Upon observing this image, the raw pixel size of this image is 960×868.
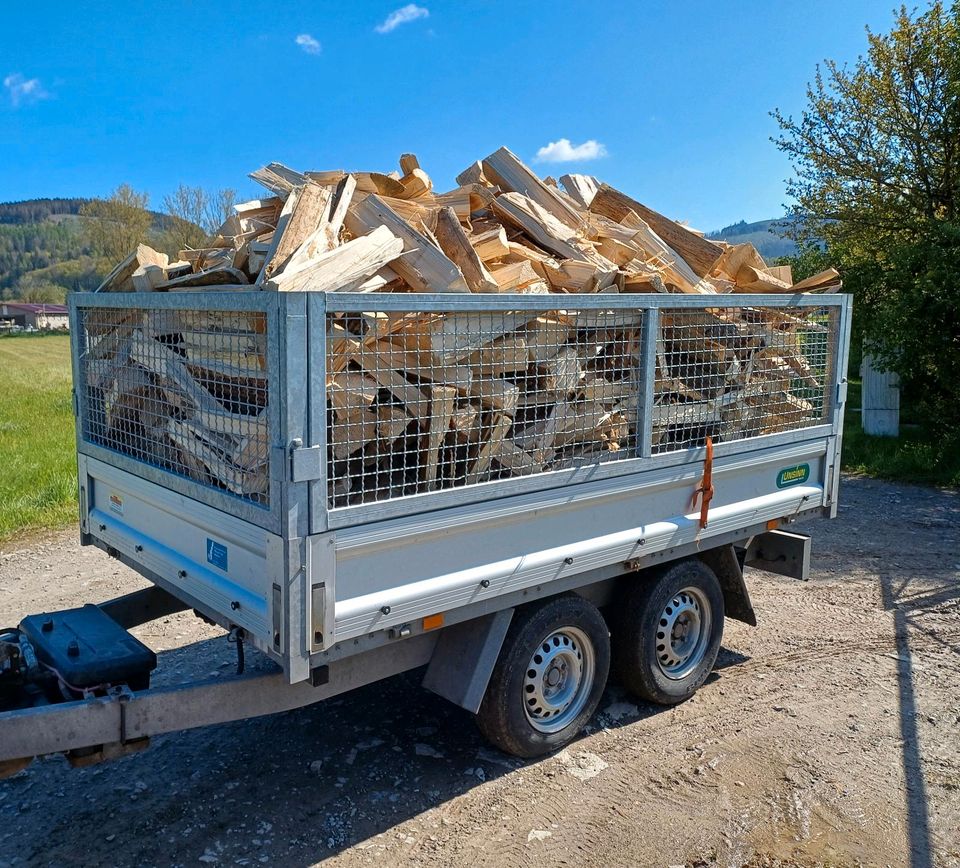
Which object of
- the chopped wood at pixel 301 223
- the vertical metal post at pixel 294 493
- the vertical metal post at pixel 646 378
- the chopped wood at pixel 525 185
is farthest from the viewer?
the chopped wood at pixel 525 185

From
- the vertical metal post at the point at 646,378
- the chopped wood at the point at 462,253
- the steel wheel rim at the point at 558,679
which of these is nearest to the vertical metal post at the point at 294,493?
the chopped wood at the point at 462,253

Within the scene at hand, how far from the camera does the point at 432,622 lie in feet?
11.1

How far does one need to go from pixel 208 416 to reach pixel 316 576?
32.3 inches

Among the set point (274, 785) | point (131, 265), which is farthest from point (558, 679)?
point (131, 265)

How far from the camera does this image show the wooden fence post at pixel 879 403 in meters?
13.2

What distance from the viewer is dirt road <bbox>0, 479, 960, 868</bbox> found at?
138 inches

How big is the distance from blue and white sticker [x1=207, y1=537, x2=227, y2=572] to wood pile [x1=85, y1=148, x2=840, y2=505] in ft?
0.81

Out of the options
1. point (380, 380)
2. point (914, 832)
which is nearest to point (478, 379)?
point (380, 380)

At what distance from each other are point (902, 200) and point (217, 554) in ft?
44.7

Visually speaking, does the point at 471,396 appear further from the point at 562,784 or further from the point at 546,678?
the point at 562,784

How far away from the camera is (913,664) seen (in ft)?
17.6

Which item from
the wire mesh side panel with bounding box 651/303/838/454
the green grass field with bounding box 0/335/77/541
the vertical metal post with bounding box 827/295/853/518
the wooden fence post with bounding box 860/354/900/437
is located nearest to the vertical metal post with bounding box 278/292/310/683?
the wire mesh side panel with bounding box 651/303/838/454

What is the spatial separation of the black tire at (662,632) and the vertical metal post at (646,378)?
83cm

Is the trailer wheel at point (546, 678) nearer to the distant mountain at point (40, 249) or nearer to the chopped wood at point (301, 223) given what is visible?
the chopped wood at point (301, 223)
